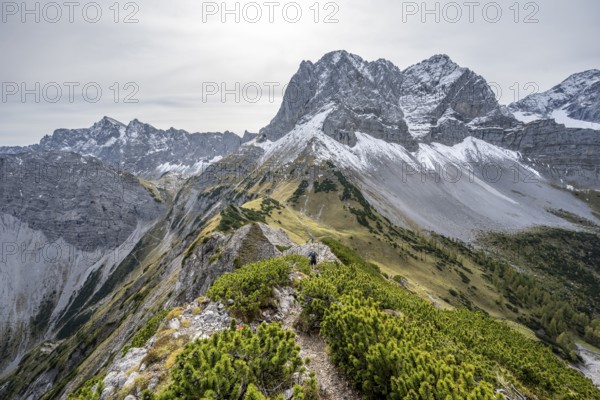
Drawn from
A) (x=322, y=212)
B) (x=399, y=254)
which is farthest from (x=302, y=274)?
(x=322, y=212)

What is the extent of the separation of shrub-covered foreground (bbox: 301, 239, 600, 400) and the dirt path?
0.47 meters

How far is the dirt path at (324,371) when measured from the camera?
13.4 m

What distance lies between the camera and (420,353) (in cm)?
1179

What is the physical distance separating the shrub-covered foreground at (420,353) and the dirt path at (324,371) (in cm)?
47

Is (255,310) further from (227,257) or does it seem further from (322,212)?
(322,212)

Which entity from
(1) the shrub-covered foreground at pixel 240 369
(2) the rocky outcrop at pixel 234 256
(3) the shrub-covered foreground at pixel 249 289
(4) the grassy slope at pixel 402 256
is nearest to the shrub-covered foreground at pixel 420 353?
(3) the shrub-covered foreground at pixel 249 289

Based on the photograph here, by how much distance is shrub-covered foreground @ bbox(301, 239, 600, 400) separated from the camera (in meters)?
10.9

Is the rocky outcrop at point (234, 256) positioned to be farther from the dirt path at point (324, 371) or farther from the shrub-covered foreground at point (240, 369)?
the shrub-covered foreground at point (240, 369)

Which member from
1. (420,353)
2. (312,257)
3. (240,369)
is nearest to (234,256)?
(312,257)

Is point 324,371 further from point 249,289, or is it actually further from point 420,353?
point 249,289

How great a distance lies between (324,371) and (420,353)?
5111 millimetres

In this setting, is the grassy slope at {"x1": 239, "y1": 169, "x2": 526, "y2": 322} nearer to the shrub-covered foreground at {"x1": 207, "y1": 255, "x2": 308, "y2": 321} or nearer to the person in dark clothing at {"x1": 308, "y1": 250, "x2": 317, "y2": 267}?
the person in dark clothing at {"x1": 308, "y1": 250, "x2": 317, "y2": 267}

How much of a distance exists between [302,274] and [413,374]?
15786 mm

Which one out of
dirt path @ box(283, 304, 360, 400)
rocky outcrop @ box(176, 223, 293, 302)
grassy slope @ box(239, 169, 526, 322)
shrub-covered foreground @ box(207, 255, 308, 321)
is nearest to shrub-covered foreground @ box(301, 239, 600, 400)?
dirt path @ box(283, 304, 360, 400)
